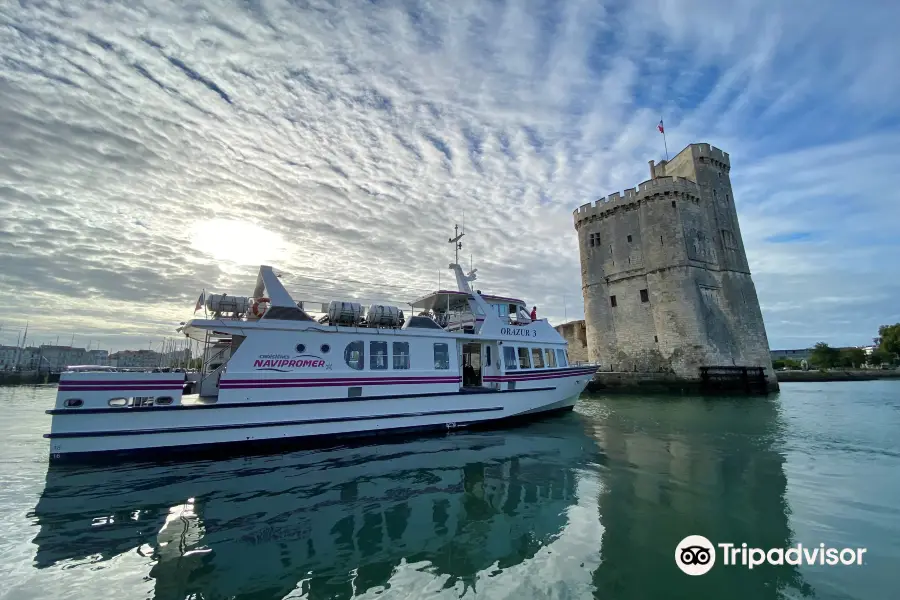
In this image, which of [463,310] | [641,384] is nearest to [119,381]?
[463,310]

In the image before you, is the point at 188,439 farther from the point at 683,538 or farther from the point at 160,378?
the point at 683,538

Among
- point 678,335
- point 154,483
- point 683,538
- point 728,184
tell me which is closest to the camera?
point 683,538

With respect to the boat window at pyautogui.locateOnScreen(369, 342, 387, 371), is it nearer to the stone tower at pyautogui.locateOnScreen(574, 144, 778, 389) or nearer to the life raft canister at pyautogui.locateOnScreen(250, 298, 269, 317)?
the life raft canister at pyautogui.locateOnScreen(250, 298, 269, 317)

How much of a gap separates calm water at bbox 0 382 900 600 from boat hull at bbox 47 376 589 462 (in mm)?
561

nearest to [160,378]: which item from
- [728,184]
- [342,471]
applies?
[342,471]

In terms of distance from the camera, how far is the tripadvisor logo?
4.35 m

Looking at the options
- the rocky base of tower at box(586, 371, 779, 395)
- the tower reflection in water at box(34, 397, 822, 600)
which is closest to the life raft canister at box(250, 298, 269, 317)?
the tower reflection in water at box(34, 397, 822, 600)

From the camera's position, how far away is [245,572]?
4242mm

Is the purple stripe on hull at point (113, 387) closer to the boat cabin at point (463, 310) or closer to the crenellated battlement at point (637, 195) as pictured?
the boat cabin at point (463, 310)

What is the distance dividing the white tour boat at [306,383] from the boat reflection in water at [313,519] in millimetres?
845

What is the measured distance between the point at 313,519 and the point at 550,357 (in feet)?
36.7

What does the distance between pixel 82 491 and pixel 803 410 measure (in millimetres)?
26257

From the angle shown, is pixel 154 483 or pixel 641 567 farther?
pixel 154 483

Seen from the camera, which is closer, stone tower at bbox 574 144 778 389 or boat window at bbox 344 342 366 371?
boat window at bbox 344 342 366 371
